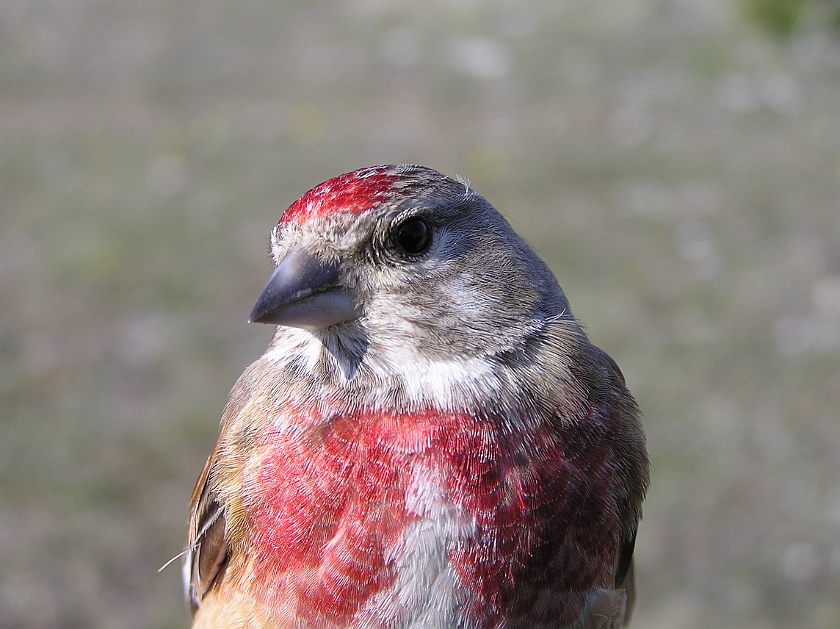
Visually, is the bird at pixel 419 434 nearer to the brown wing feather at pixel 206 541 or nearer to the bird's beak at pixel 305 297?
the bird's beak at pixel 305 297

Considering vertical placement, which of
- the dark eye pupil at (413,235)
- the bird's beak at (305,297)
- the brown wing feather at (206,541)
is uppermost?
the dark eye pupil at (413,235)

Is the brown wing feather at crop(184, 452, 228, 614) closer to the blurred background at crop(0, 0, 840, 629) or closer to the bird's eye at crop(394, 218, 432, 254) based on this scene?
the bird's eye at crop(394, 218, 432, 254)

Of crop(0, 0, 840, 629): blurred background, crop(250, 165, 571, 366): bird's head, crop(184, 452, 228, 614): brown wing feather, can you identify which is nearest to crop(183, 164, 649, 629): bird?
crop(250, 165, 571, 366): bird's head

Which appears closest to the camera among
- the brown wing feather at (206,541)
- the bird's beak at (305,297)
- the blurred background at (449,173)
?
the bird's beak at (305,297)

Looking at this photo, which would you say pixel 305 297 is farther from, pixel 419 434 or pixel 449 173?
pixel 449 173

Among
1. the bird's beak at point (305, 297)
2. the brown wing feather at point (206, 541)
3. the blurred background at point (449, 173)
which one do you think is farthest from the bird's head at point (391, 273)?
the blurred background at point (449, 173)

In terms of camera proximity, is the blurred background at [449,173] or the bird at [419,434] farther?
the blurred background at [449,173]

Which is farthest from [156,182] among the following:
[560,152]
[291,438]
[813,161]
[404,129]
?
[291,438]

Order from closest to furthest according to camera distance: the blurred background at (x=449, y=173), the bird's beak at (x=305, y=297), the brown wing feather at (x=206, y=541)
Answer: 1. the bird's beak at (x=305, y=297)
2. the brown wing feather at (x=206, y=541)
3. the blurred background at (x=449, y=173)
